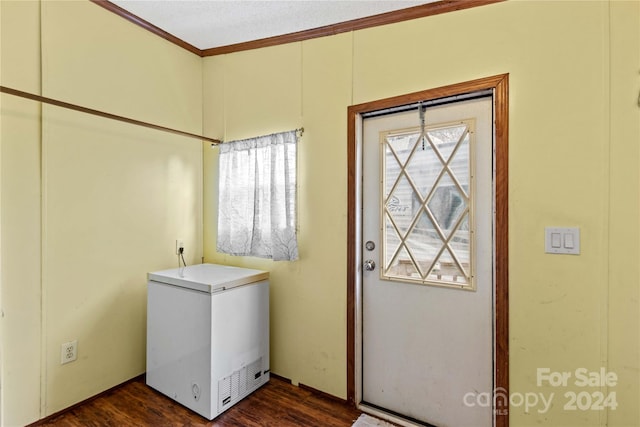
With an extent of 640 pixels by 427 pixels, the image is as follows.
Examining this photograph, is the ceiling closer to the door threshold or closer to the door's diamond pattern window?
the door's diamond pattern window

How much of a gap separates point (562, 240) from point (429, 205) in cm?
62

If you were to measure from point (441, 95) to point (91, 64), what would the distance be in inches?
82.6

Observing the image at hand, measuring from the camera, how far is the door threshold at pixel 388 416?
1.85 meters

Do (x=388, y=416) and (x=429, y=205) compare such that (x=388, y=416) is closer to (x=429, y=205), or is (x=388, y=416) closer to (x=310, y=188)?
(x=429, y=205)

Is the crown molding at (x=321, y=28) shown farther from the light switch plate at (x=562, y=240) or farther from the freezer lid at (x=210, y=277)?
the freezer lid at (x=210, y=277)

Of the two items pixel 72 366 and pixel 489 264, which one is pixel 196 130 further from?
pixel 489 264

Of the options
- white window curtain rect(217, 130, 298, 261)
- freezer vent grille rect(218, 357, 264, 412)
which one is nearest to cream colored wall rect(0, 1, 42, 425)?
freezer vent grille rect(218, 357, 264, 412)

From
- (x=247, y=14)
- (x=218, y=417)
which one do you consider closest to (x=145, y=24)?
(x=247, y=14)

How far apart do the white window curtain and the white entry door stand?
52 centimetres

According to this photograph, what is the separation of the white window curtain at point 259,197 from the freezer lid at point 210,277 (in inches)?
6.5

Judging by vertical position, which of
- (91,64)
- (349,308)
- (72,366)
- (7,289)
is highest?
(91,64)

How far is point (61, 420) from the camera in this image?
6.03ft

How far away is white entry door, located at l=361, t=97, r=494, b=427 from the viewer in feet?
5.55

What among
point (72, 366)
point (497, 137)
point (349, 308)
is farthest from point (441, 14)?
point (72, 366)
